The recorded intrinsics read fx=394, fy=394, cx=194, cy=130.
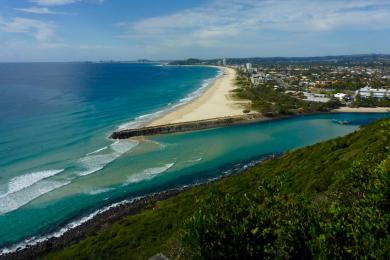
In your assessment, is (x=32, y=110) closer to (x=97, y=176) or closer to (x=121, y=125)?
(x=121, y=125)

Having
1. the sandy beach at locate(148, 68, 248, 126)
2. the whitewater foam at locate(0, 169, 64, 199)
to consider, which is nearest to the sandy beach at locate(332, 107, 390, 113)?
the sandy beach at locate(148, 68, 248, 126)

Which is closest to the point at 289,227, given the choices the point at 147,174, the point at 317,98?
the point at 147,174

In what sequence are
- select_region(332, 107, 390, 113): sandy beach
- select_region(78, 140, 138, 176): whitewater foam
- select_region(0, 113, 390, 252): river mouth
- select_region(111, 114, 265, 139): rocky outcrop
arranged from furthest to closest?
1. select_region(332, 107, 390, 113): sandy beach
2. select_region(111, 114, 265, 139): rocky outcrop
3. select_region(78, 140, 138, 176): whitewater foam
4. select_region(0, 113, 390, 252): river mouth

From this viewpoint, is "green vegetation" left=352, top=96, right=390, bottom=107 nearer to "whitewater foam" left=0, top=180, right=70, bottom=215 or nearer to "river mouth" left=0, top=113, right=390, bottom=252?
"river mouth" left=0, top=113, right=390, bottom=252

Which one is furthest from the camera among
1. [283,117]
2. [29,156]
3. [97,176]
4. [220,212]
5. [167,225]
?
[283,117]

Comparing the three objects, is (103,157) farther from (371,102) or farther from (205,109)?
(371,102)

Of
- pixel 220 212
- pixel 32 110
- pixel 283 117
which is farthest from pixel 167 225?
pixel 32 110

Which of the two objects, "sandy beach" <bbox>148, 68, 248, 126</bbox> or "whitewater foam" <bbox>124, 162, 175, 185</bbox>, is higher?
"whitewater foam" <bbox>124, 162, 175, 185</bbox>
